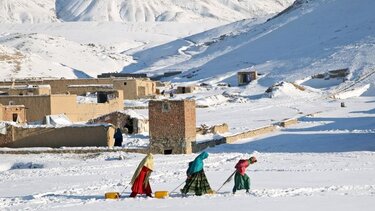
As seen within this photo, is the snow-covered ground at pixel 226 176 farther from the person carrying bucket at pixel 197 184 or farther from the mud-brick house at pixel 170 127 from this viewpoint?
the mud-brick house at pixel 170 127

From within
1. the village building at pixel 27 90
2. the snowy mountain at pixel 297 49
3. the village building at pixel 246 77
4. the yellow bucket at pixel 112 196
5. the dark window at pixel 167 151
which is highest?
the snowy mountain at pixel 297 49

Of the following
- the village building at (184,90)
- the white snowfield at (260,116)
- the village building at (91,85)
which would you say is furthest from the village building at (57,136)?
the village building at (184,90)

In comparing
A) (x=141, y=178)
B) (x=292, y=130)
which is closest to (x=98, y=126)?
(x=292, y=130)

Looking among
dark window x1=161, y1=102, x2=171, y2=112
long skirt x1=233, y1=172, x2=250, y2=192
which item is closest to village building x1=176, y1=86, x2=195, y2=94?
dark window x1=161, y1=102, x2=171, y2=112

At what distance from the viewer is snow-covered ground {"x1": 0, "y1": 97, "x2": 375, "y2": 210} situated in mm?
14477

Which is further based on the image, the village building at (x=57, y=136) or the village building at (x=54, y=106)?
the village building at (x=54, y=106)

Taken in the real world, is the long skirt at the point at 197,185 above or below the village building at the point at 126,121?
below

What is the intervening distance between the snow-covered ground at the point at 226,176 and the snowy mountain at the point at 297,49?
39.9 meters

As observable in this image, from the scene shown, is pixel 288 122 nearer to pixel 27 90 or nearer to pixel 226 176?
pixel 27 90

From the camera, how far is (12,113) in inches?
1394

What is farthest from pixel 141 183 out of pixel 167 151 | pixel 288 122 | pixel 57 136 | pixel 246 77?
pixel 246 77

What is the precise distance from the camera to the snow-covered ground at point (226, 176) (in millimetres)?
14477

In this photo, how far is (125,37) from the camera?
17275cm

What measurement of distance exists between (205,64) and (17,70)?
83.8 feet
